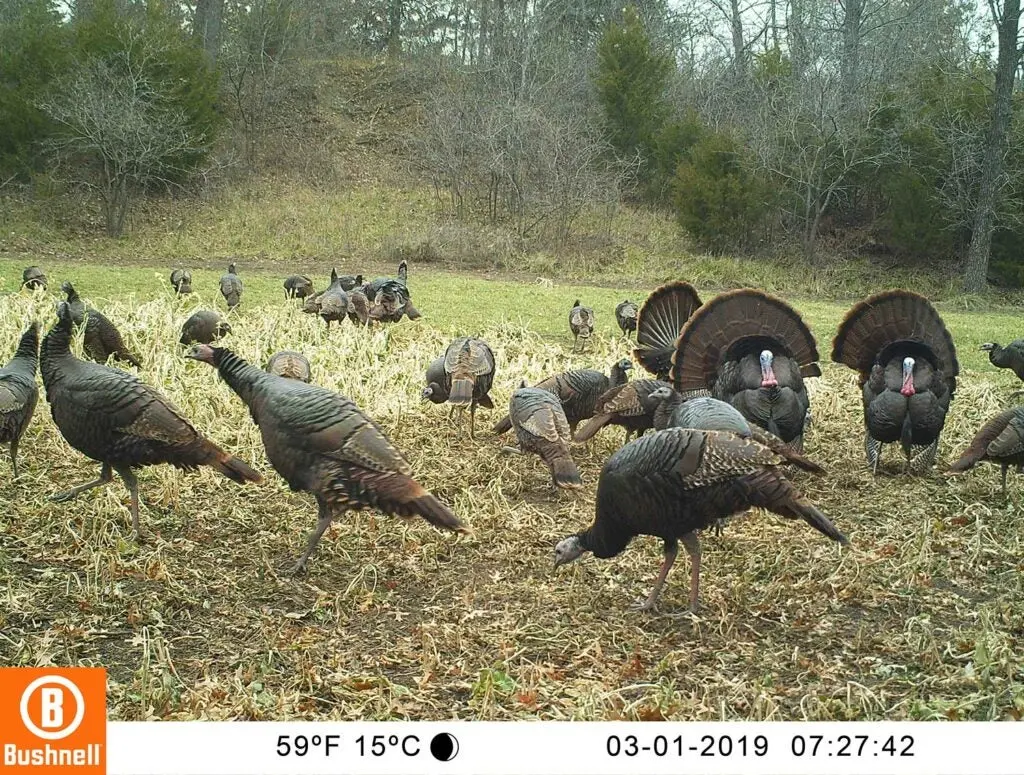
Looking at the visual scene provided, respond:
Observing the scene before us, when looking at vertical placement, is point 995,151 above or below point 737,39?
below

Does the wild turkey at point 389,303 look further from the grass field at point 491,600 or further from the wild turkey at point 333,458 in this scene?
the wild turkey at point 333,458

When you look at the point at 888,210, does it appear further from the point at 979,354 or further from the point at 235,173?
the point at 235,173

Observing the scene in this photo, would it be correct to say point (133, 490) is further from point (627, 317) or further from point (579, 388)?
point (627, 317)

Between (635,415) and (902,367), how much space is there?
1.80 metres

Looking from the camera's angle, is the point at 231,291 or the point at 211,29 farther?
the point at 211,29

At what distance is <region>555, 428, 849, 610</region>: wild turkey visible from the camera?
157 inches

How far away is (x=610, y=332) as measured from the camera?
11.1 metres

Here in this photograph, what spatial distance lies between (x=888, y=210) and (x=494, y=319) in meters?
13.5

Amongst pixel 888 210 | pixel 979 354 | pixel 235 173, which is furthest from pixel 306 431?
pixel 235 173

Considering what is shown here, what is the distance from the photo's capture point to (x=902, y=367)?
621cm

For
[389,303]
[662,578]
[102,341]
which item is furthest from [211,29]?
[662,578]

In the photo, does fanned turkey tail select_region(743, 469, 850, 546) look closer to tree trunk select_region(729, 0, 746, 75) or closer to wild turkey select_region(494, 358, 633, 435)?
wild turkey select_region(494, 358, 633, 435)

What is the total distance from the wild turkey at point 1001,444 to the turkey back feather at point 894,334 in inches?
27.0

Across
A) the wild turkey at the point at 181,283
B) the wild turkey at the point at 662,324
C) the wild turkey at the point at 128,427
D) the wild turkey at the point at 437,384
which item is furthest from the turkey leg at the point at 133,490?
the wild turkey at the point at 181,283
